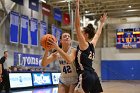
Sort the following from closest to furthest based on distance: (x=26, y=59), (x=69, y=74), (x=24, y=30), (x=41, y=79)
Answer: (x=69, y=74), (x=41, y=79), (x=24, y=30), (x=26, y=59)

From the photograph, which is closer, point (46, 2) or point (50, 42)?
point (50, 42)

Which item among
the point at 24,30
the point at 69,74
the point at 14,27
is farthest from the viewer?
the point at 24,30

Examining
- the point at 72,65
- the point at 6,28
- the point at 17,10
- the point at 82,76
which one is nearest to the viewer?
the point at 82,76

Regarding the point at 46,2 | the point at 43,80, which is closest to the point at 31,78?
the point at 43,80

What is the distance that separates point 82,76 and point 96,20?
20420 millimetres

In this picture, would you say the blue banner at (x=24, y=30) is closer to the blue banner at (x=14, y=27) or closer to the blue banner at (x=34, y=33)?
the blue banner at (x=14, y=27)

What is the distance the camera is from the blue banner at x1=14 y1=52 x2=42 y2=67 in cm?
1542

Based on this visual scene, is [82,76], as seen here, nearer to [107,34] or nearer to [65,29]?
[65,29]

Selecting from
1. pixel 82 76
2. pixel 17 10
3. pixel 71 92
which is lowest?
pixel 71 92

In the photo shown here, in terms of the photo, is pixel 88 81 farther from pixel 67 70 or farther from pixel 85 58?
pixel 67 70

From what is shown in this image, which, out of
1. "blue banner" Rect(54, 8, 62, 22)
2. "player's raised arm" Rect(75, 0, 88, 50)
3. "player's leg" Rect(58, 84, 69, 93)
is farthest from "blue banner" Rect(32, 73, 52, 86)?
"player's raised arm" Rect(75, 0, 88, 50)

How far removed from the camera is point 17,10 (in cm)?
1681

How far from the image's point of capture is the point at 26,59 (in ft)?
53.5

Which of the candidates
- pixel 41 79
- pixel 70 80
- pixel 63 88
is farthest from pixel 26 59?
pixel 70 80
